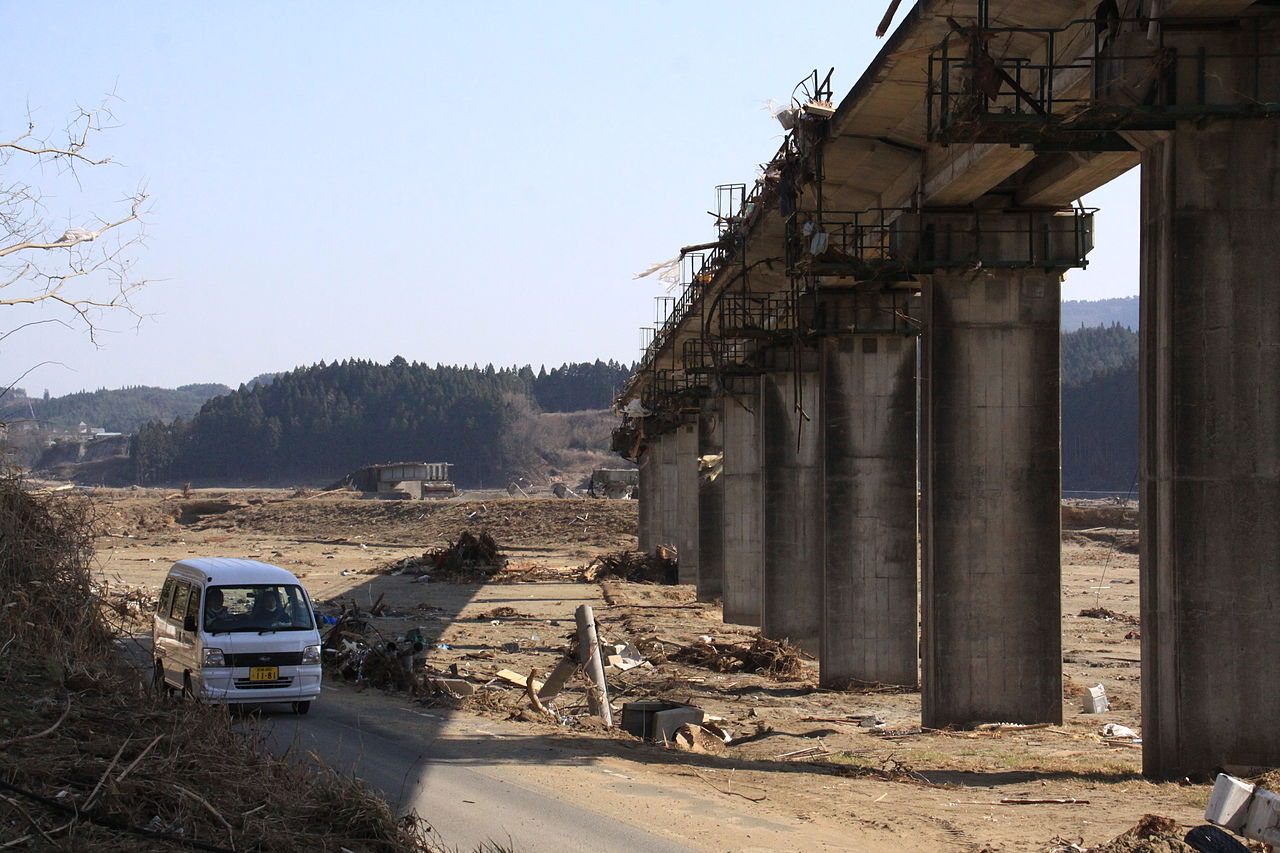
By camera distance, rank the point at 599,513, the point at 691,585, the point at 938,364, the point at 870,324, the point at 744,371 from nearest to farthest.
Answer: the point at 938,364
the point at 870,324
the point at 744,371
the point at 691,585
the point at 599,513

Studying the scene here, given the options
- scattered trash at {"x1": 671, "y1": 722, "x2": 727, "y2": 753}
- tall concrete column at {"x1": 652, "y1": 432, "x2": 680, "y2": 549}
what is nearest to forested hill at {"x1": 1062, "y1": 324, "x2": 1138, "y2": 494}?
tall concrete column at {"x1": 652, "y1": 432, "x2": 680, "y2": 549}

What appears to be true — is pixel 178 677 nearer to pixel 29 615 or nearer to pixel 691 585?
pixel 29 615

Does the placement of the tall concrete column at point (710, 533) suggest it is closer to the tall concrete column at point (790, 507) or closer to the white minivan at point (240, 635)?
the tall concrete column at point (790, 507)

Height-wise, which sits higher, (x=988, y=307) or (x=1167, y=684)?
(x=988, y=307)

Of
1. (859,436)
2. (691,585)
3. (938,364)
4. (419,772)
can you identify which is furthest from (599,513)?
(419,772)

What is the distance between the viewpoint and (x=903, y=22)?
17.1 metres

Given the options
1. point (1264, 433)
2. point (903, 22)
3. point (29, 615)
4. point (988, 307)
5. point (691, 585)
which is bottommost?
point (691, 585)

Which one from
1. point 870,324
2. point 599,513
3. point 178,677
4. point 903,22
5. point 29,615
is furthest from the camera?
point 599,513

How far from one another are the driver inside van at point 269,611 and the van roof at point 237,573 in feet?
0.64

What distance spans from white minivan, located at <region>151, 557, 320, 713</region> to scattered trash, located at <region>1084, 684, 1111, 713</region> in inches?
483

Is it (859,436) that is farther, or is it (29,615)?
(859,436)

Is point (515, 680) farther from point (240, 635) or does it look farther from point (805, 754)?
point (805, 754)

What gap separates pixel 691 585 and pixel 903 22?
38.4 m

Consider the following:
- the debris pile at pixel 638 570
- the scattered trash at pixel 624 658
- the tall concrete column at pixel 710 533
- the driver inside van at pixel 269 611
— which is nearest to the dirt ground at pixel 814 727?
the scattered trash at pixel 624 658
